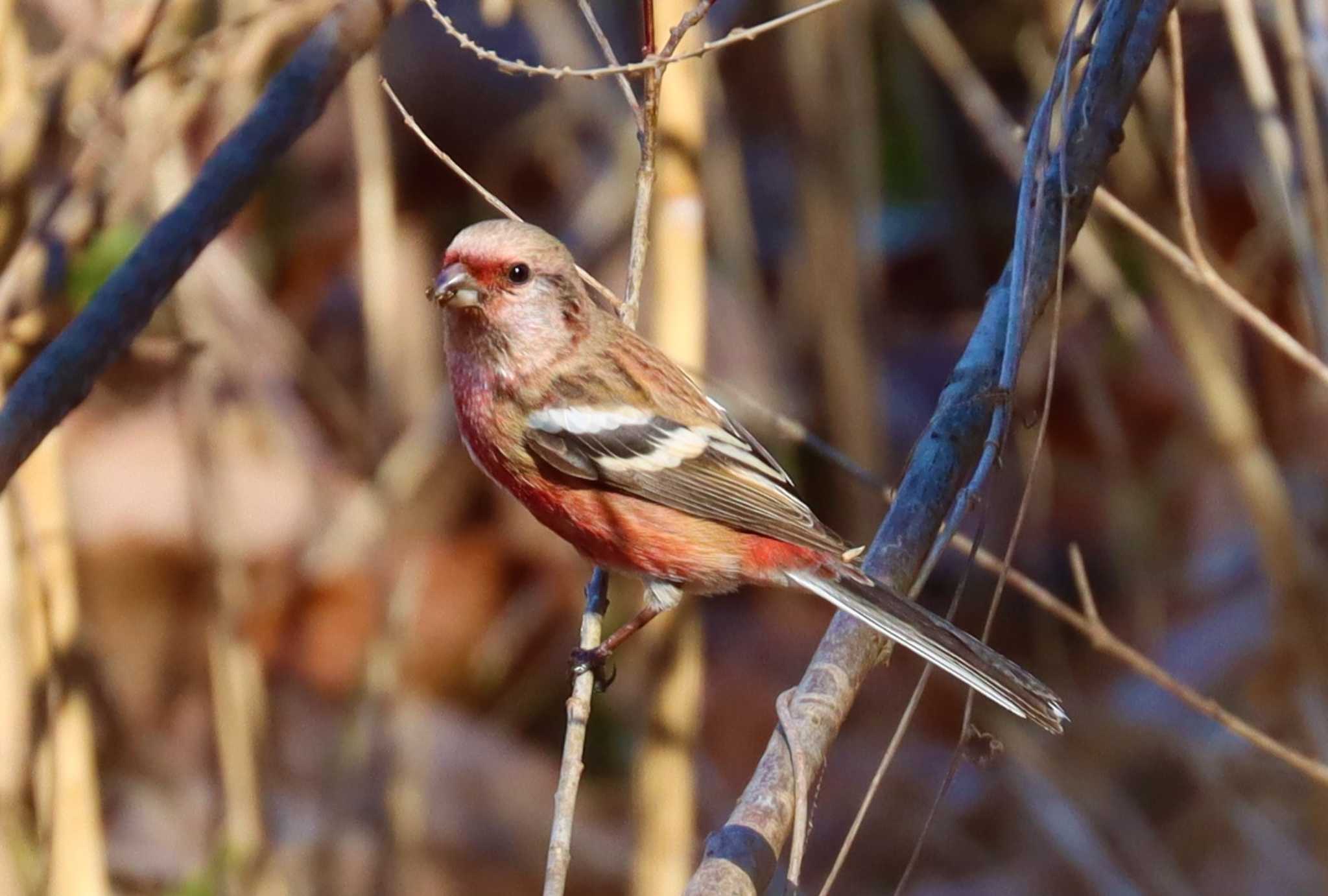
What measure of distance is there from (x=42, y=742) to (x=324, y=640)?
2614 millimetres

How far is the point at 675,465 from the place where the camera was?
10.8 feet

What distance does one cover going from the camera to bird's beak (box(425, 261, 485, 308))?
3.01 metres

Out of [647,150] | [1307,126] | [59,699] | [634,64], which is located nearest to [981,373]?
[647,150]

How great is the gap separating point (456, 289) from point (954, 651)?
1207mm

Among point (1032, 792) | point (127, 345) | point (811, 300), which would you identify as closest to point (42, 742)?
point (127, 345)

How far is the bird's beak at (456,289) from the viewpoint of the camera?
3010 millimetres

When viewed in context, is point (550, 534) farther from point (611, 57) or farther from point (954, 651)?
point (611, 57)

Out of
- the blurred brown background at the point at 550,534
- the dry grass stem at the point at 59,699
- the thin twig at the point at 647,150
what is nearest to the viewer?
the thin twig at the point at 647,150

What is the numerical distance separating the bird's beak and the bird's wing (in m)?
0.28

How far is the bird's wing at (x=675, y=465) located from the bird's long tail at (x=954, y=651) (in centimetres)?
43

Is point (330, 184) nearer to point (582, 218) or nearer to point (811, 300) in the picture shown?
point (582, 218)

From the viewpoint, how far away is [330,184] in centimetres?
718

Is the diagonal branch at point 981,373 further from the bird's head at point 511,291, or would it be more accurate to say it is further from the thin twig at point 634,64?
the bird's head at point 511,291

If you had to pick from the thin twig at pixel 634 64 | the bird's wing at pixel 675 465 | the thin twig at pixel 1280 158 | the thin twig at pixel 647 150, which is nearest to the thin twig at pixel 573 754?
the bird's wing at pixel 675 465
